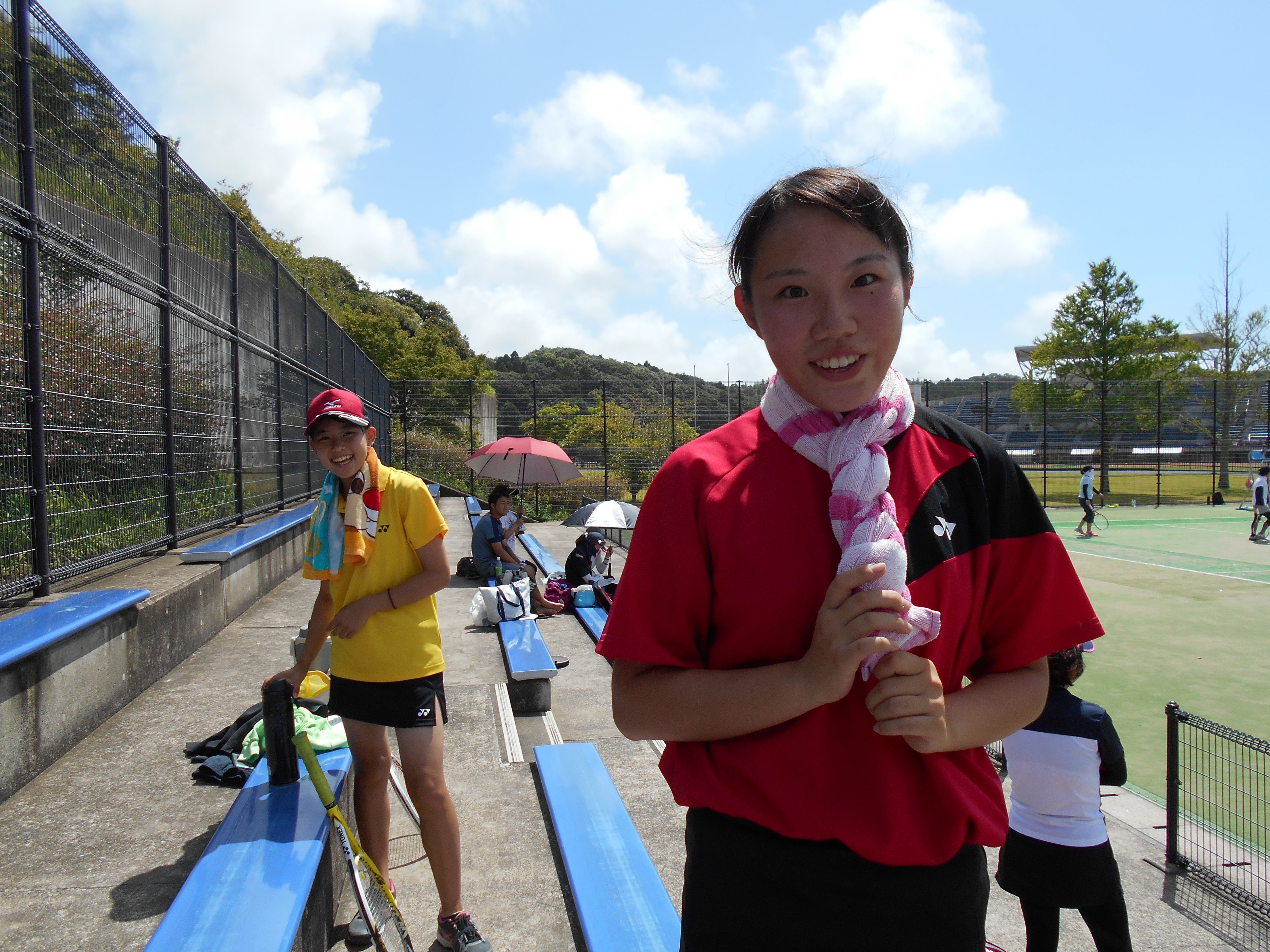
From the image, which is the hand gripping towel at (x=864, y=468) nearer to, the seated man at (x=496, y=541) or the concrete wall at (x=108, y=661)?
the concrete wall at (x=108, y=661)

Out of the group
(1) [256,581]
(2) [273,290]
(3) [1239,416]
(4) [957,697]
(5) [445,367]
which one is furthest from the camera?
(5) [445,367]

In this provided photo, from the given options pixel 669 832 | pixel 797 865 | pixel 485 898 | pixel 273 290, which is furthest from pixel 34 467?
pixel 273 290

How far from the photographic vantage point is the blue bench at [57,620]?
350 centimetres

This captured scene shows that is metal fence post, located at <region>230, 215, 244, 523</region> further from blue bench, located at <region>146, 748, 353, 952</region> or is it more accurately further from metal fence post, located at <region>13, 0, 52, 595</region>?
blue bench, located at <region>146, 748, 353, 952</region>

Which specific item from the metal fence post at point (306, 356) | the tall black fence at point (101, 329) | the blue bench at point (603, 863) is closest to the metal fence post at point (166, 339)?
the tall black fence at point (101, 329)

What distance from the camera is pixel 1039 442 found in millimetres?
40625

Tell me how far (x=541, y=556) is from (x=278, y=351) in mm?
5180

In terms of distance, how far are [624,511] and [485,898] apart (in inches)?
386

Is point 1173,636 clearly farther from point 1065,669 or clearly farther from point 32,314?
point 32,314

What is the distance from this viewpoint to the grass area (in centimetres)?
3431

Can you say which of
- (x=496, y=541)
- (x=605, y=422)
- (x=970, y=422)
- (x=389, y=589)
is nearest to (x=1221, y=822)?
(x=389, y=589)

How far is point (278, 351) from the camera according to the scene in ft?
36.7

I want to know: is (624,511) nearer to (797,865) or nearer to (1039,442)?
(797,865)

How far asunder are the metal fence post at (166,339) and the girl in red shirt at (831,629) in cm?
659
